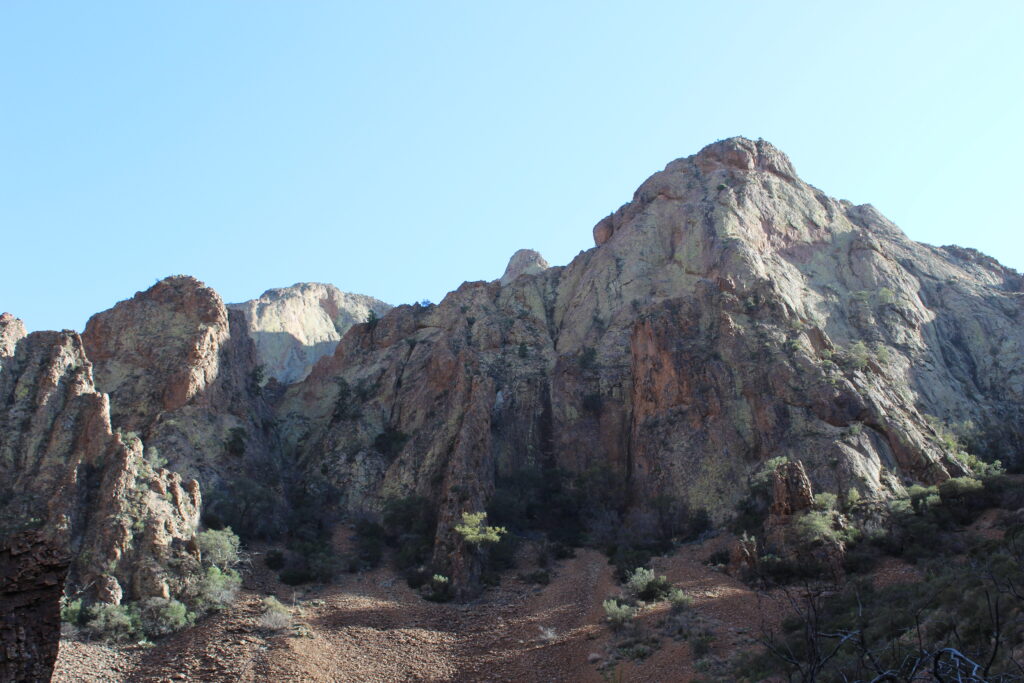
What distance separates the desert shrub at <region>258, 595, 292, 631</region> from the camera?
25.4m

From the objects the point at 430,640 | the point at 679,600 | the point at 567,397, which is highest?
the point at 567,397

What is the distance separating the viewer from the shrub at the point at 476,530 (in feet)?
105

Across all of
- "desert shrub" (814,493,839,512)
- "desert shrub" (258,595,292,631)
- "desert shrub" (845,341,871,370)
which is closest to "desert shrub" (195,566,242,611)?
"desert shrub" (258,595,292,631)

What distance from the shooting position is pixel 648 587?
2739 centimetres

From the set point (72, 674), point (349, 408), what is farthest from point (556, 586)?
point (349, 408)

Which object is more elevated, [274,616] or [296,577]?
[296,577]

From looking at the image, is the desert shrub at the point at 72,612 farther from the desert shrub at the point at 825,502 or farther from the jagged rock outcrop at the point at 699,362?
the desert shrub at the point at 825,502

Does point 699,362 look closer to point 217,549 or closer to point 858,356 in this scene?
point 858,356

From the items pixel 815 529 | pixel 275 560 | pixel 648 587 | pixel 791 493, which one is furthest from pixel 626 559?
pixel 275 560

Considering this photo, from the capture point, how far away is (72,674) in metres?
21.2

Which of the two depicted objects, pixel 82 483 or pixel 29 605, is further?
pixel 82 483

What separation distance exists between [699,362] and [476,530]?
17975 mm

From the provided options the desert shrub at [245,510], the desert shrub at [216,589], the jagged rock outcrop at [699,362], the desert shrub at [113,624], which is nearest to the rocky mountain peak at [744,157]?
the jagged rock outcrop at [699,362]

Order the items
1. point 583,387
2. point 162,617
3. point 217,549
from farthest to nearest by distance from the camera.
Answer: point 583,387, point 217,549, point 162,617
